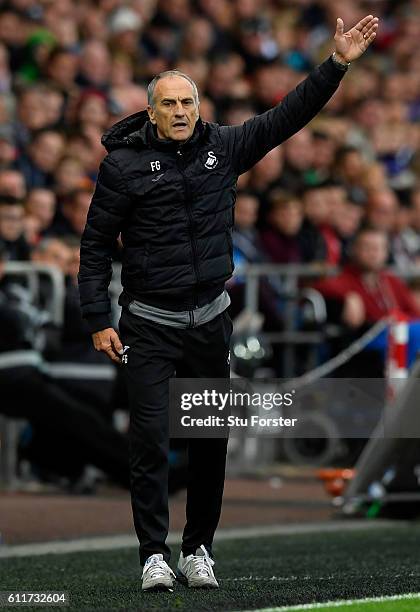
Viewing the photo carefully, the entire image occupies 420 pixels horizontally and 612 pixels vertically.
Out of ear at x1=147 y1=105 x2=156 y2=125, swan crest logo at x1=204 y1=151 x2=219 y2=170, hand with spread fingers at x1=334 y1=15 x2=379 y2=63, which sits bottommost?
swan crest logo at x1=204 y1=151 x2=219 y2=170

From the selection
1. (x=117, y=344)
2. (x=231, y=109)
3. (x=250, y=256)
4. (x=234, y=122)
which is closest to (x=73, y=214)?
(x=250, y=256)

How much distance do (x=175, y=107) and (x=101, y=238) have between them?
0.62 metres

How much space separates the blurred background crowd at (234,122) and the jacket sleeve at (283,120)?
4.66 meters

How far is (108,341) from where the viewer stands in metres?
6.71

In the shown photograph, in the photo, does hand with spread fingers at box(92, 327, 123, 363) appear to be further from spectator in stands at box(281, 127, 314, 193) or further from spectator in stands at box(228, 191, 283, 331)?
spectator in stands at box(281, 127, 314, 193)

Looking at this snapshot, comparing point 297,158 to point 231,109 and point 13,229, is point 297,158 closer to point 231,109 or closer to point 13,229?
point 231,109

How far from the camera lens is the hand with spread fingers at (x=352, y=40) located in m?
6.69

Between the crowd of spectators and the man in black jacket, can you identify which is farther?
the crowd of spectators

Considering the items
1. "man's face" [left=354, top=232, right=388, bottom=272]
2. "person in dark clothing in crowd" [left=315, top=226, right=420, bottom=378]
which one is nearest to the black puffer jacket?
"person in dark clothing in crowd" [left=315, top=226, right=420, bottom=378]

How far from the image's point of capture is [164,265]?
668cm

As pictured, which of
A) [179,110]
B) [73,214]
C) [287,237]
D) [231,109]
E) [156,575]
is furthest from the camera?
[231,109]

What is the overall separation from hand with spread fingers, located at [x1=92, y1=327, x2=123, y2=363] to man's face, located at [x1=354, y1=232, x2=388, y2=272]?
7.34 metres

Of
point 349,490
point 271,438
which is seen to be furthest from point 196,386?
point 271,438

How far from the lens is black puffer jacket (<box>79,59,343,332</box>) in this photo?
6656mm
